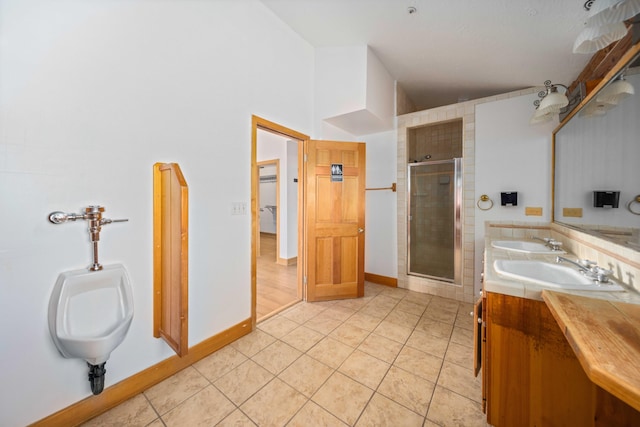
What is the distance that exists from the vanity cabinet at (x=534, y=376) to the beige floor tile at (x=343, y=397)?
0.67m

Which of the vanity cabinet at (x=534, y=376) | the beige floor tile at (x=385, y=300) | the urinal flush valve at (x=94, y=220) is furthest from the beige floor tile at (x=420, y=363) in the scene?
the urinal flush valve at (x=94, y=220)

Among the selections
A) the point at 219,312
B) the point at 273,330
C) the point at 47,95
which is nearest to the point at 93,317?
the point at 219,312

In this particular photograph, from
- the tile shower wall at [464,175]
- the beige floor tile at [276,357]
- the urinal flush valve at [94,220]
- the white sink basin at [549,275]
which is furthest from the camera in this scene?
the tile shower wall at [464,175]

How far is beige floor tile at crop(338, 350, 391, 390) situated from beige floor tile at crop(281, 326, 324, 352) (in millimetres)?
362

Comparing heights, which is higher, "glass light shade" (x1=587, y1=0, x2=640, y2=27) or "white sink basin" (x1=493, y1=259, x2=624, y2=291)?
"glass light shade" (x1=587, y1=0, x2=640, y2=27)

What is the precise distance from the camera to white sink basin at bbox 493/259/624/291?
1.05 m

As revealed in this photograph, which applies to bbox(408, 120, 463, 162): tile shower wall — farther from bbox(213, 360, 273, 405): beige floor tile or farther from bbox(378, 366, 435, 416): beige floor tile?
bbox(213, 360, 273, 405): beige floor tile

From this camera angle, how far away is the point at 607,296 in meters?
0.98

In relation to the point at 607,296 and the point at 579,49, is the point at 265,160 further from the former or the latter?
the point at 607,296

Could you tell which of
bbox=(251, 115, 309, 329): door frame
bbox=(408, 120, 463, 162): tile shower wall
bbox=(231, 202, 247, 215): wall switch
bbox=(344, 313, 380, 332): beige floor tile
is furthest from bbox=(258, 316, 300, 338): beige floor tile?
bbox=(408, 120, 463, 162): tile shower wall

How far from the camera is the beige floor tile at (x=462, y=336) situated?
6.78 ft

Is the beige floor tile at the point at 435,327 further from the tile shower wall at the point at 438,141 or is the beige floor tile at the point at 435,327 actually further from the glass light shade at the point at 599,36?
the tile shower wall at the point at 438,141

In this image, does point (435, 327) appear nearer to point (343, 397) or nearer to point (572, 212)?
point (343, 397)

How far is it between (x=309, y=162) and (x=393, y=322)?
6.42ft
